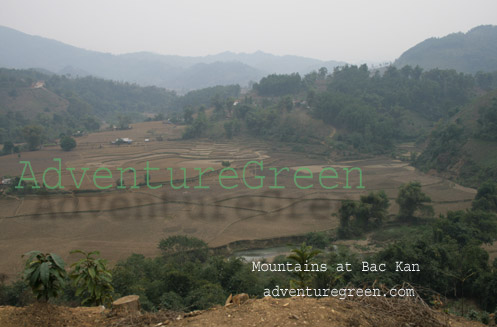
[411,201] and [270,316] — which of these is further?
[411,201]

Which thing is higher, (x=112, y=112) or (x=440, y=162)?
(x=112, y=112)

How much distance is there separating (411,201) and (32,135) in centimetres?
5068

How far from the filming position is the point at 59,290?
5.50m

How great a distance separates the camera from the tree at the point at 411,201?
23250mm

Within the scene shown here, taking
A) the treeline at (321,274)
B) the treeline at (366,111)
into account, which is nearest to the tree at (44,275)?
the treeline at (321,274)

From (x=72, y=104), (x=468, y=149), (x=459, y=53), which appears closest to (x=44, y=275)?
(x=468, y=149)

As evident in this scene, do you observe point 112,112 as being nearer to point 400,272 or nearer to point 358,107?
point 358,107

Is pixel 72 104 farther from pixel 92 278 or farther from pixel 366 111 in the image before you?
pixel 92 278

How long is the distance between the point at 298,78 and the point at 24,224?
63.7 metres

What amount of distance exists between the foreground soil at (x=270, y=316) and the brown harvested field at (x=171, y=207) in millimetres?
14441

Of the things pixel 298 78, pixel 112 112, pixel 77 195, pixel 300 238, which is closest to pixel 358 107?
pixel 298 78

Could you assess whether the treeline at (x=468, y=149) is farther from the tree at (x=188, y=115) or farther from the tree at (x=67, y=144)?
the tree at (x=67, y=144)

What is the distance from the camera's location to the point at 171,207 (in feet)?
87.8

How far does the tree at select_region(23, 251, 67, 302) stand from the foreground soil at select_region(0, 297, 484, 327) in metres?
0.24
